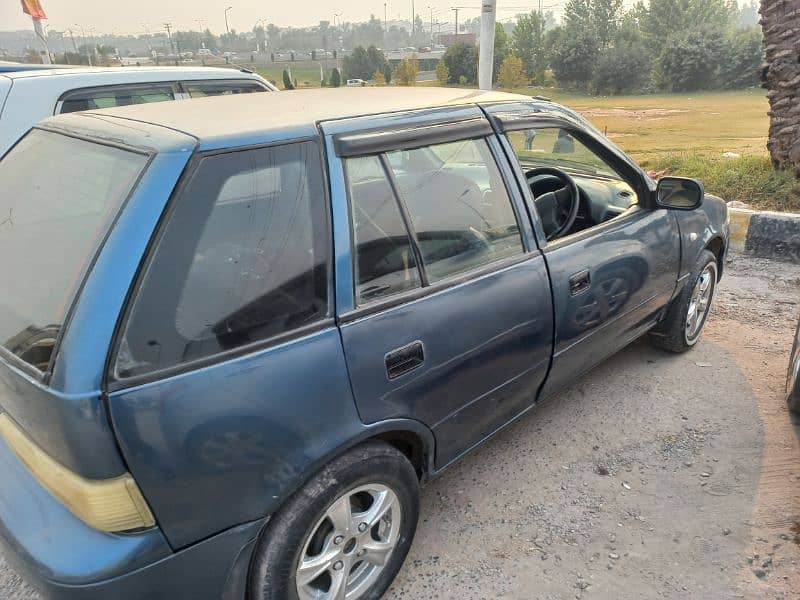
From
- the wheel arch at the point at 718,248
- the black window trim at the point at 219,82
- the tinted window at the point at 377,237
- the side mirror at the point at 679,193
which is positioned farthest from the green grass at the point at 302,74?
the tinted window at the point at 377,237

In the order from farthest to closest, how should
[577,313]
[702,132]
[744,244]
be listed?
[702,132] → [744,244] → [577,313]

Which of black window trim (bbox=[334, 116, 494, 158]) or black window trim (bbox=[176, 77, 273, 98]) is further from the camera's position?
black window trim (bbox=[176, 77, 273, 98])

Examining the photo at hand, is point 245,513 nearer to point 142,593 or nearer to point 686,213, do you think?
point 142,593

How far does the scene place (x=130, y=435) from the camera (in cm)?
142

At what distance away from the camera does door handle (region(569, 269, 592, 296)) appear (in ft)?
8.58

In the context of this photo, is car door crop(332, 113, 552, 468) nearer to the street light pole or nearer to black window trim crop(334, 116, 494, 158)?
black window trim crop(334, 116, 494, 158)

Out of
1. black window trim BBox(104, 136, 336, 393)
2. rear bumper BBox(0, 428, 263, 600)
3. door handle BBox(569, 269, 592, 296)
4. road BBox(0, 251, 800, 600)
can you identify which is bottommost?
road BBox(0, 251, 800, 600)

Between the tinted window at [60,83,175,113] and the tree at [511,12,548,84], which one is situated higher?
the tinted window at [60,83,175,113]

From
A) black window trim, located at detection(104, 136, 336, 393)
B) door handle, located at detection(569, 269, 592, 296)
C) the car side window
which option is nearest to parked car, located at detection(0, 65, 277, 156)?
black window trim, located at detection(104, 136, 336, 393)

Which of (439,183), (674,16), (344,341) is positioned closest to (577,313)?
(439,183)

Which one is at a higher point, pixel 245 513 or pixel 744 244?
pixel 245 513

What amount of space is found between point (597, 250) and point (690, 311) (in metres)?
1.37

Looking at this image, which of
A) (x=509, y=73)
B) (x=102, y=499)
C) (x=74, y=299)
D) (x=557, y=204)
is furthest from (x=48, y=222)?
(x=509, y=73)

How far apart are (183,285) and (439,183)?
1.15 meters
